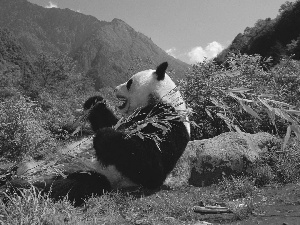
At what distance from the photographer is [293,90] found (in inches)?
344

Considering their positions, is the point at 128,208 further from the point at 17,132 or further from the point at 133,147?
the point at 17,132

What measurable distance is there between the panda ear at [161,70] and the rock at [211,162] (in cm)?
153

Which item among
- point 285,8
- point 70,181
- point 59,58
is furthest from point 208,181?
point 59,58

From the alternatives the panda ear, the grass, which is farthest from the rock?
the panda ear

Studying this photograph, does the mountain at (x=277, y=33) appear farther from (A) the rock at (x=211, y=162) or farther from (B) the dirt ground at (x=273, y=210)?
(B) the dirt ground at (x=273, y=210)

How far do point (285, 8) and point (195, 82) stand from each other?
33588 millimetres

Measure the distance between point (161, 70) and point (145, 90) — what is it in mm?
355

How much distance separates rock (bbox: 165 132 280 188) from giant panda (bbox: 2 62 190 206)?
716 millimetres

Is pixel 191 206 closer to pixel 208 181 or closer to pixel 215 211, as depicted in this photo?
pixel 215 211

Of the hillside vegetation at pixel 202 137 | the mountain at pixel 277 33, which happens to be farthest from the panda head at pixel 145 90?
the mountain at pixel 277 33

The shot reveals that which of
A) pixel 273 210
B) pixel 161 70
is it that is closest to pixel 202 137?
pixel 161 70

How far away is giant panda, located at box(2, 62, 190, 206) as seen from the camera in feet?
13.1

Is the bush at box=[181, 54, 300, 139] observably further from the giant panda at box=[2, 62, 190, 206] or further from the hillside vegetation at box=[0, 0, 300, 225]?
the giant panda at box=[2, 62, 190, 206]

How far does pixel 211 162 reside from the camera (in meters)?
5.33
